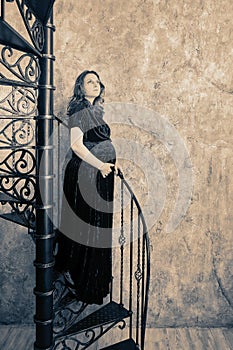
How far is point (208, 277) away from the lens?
344 cm

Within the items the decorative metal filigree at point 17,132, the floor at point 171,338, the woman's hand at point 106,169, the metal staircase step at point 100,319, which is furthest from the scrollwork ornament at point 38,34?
the floor at point 171,338

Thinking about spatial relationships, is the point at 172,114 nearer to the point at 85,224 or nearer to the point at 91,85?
the point at 91,85

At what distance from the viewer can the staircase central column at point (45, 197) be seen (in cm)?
224

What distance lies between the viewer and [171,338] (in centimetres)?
325

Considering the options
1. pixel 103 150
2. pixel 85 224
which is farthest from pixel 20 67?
pixel 85 224

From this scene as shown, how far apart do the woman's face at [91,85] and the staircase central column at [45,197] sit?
1.67 feet

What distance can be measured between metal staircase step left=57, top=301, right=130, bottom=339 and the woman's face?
1624 millimetres

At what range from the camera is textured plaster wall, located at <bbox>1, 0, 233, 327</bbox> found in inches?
129

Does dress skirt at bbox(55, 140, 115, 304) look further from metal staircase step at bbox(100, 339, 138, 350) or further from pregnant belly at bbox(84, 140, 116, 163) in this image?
metal staircase step at bbox(100, 339, 138, 350)

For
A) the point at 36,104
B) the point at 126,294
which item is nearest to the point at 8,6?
the point at 36,104

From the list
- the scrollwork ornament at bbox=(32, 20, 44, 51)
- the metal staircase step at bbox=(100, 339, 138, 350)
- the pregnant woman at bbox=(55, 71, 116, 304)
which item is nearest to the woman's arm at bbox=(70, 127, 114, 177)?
the pregnant woman at bbox=(55, 71, 116, 304)

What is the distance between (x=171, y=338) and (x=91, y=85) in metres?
2.22

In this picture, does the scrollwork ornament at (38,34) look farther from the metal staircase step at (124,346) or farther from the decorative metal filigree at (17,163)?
the metal staircase step at (124,346)

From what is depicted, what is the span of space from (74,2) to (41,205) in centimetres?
194
